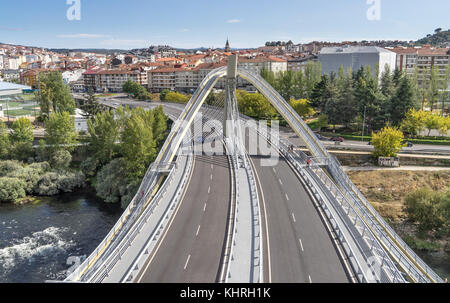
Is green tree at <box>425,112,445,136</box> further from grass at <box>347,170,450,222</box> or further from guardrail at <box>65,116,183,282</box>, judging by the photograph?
guardrail at <box>65,116,183,282</box>

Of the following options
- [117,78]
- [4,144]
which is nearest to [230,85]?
[4,144]

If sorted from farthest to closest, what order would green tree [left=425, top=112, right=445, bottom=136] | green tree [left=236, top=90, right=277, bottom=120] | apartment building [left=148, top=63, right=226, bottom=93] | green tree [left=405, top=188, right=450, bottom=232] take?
apartment building [left=148, top=63, right=226, bottom=93] → green tree [left=236, top=90, right=277, bottom=120] → green tree [left=425, top=112, right=445, bottom=136] → green tree [left=405, top=188, right=450, bottom=232]

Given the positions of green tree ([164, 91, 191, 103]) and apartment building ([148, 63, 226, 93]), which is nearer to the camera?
green tree ([164, 91, 191, 103])

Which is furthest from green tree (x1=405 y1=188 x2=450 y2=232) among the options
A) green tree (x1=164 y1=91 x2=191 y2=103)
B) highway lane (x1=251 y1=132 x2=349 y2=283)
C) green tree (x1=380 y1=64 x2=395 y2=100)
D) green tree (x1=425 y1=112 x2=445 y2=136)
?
green tree (x1=164 y1=91 x2=191 y2=103)

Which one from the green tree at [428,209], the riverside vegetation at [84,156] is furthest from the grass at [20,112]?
the green tree at [428,209]

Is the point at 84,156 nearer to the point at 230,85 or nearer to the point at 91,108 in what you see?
the point at 91,108

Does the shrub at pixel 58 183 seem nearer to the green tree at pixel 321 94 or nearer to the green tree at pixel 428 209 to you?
the green tree at pixel 428 209
